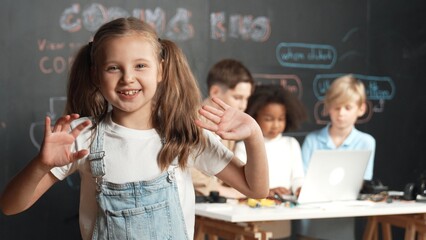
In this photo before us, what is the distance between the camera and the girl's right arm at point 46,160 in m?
1.84

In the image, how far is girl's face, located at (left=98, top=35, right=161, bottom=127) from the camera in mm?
1968

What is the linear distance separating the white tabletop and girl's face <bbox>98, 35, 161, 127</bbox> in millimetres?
1504

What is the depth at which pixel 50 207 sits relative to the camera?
4.43 metres

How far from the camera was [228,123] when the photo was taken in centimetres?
196

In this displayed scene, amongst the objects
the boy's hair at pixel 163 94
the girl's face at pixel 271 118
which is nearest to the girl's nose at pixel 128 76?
the boy's hair at pixel 163 94

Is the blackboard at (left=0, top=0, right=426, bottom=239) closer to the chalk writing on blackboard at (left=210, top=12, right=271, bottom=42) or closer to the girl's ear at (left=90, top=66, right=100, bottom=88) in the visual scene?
the chalk writing on blackboard at (left=210, top=12, right=271, bottom=42)

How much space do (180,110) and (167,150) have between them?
0.45ft

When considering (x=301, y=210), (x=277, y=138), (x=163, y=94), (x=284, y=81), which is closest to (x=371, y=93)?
(x=284, y=81)

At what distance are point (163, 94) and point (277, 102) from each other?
2236mm

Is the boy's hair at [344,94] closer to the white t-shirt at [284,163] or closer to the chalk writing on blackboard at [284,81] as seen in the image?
the white t-shirt at [284,163]

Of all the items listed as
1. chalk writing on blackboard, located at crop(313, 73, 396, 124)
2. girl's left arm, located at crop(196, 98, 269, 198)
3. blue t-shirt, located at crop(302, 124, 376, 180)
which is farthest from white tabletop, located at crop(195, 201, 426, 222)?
chalk writing on blackboard, located at crop(313, 73, 396, 124)

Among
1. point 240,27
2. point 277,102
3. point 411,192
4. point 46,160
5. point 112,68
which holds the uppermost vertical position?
point 240,27

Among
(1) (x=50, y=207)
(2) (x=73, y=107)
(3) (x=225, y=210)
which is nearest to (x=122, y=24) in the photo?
(2) (x=73, y=107)

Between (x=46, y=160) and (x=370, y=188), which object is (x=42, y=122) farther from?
(x=46, y=160)
